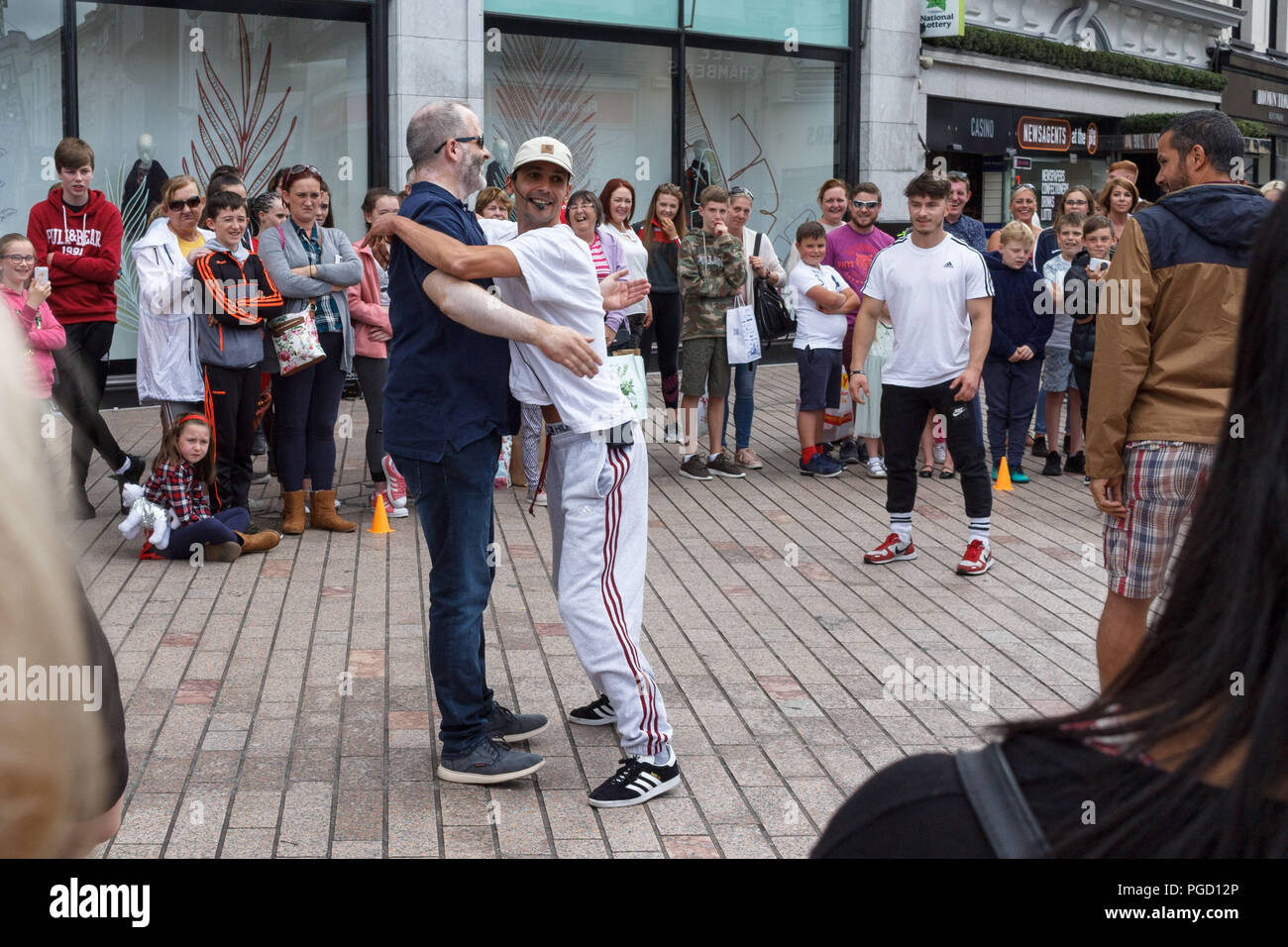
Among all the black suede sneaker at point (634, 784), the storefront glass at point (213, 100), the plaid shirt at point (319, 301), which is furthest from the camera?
the storefront glass at point (213, 100)

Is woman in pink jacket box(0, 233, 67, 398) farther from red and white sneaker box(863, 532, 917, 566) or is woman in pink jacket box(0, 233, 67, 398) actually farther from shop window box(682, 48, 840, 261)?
shop window box(682, 48, 840, 261)

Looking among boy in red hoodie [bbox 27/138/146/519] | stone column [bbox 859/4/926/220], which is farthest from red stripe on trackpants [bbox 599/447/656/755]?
stone column [bbox 859/4/926/220]

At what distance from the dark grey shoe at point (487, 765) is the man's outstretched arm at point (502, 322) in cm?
135

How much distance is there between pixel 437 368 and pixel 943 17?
1613 cm

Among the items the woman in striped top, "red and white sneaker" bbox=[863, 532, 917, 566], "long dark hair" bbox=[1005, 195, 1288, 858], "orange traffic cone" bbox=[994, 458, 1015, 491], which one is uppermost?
the woman in striped top

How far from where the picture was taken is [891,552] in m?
8.46

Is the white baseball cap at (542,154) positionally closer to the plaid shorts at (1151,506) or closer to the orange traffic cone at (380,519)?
the plaid shorts at (1151,506)

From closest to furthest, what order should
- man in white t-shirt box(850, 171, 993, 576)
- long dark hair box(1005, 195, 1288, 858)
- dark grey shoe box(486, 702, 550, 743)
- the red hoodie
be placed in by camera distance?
long dark hair box(1005, 195, 1288, 858)
dark grey shoe box(486, 702, 550, 743)
man in white t-shirt box(850, 171, 993, 576)
the red hoodie

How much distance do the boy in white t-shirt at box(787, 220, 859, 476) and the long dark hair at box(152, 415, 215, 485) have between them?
459 cm

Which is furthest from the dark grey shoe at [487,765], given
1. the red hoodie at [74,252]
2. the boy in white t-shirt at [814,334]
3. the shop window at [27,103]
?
the shop window at [27,103]

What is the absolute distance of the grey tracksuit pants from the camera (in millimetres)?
4863

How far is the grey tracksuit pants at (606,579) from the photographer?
4.86 m

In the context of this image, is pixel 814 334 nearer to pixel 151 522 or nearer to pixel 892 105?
pixel 151 522
